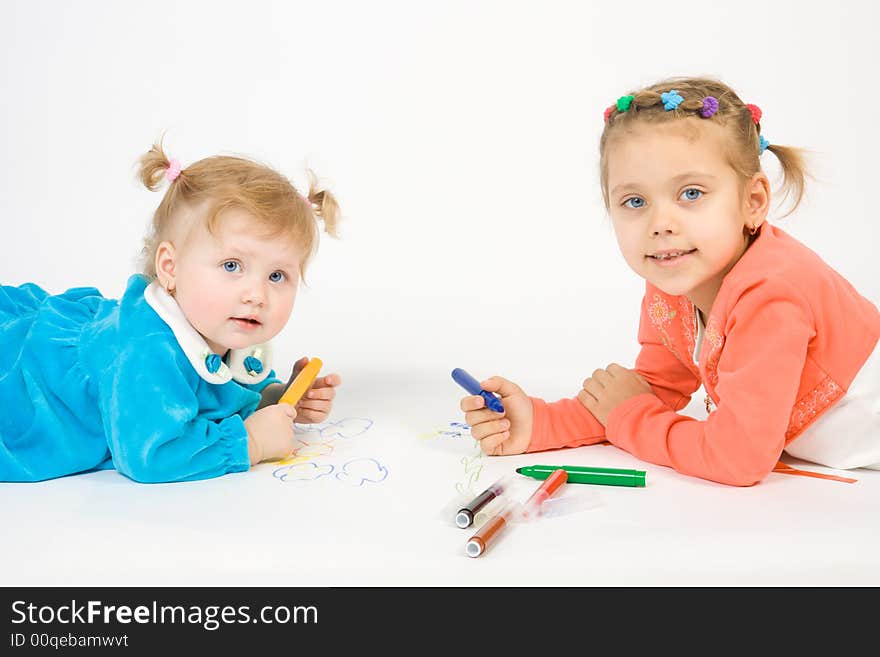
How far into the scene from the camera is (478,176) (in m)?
2.83

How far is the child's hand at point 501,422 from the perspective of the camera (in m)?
1.50

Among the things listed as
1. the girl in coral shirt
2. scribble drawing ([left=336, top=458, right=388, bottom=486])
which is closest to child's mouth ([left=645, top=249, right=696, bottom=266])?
the girl in coral shirt

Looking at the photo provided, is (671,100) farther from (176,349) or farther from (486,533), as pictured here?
(176,349)

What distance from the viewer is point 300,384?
5.30ft

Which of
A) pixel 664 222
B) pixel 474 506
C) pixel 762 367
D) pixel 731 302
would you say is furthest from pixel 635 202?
pixel 474 506

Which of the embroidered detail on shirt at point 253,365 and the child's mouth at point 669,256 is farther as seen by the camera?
the embroidered detail on shirt at point 253,365

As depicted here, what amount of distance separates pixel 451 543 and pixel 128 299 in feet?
2.16

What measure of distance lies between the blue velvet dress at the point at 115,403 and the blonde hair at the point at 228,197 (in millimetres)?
105

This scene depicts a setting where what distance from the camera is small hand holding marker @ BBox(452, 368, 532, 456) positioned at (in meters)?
1.50

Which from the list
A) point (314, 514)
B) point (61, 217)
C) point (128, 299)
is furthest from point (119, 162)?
point (314, 514)

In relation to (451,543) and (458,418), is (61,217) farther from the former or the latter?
(451,543)

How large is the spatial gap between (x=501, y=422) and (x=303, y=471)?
32 centimetres

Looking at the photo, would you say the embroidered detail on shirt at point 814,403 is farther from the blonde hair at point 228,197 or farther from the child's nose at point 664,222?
the blonde hair at point 228,197

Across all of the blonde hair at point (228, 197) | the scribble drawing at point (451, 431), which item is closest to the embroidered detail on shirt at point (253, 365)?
the blonde hair at point (228, 197)
